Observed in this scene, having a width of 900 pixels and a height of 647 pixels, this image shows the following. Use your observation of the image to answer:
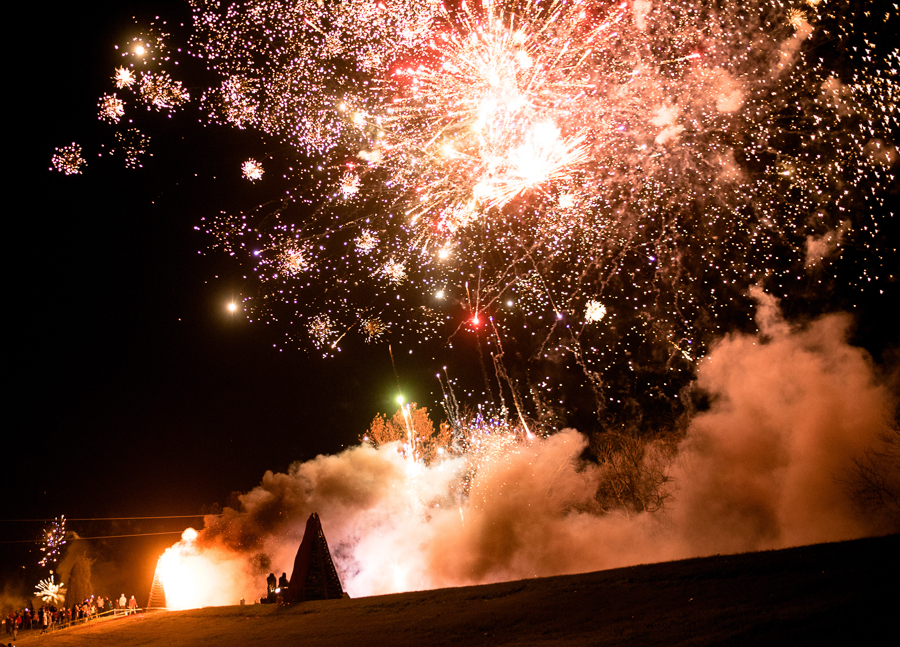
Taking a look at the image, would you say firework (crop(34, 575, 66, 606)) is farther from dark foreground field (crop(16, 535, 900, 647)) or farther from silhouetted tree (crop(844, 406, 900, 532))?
silhouetted tree (crop(844, 406, 900, 532))

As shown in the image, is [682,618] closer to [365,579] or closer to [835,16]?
[835,16]

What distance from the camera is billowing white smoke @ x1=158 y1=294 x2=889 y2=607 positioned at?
1773cm

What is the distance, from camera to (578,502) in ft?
75.6

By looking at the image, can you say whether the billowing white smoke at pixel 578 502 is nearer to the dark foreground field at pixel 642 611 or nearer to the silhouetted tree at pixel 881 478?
the silhouetted tree at pixel 881 478

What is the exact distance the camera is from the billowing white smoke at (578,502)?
1773 centimetres

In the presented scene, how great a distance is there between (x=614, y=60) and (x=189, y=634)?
1687 centimetres

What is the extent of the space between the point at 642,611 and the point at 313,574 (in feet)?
38.8

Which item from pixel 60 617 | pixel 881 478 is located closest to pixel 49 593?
pixel 60 617

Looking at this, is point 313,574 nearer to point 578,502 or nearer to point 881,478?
point 578,502

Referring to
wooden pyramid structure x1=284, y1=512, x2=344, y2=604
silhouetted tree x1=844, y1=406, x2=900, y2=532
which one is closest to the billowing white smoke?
silhouetted tree x1=844, y1=406, x2=900, y2=532

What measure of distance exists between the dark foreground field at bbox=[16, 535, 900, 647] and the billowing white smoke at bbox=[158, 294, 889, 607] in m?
8.48

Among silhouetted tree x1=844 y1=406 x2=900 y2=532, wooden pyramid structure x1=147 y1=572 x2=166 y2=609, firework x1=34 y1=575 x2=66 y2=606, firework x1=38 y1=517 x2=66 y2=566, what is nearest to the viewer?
silhouetted tree x1=844 y1=406 x2=900 y2=532

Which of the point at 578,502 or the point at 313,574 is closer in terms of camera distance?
the point at 313,574

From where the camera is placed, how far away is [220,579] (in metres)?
23.7
